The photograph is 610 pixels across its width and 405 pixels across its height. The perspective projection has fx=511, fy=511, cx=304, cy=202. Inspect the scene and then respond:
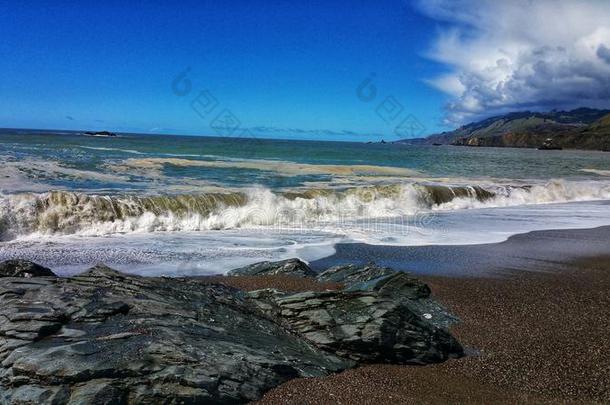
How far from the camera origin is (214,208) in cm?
1659

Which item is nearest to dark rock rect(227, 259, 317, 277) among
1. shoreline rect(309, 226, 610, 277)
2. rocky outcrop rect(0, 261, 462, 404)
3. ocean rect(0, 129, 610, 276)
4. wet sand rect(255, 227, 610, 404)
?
ocean rect(0, 129, 610, 276)

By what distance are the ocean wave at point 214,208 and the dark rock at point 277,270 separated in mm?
6224

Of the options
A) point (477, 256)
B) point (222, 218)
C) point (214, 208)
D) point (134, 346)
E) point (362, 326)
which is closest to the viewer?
point (134, 346)

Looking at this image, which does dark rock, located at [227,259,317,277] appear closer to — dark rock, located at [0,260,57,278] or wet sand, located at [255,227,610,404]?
wet sand, located at [255,227,610,404]

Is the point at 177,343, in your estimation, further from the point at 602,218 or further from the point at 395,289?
the point at 602,218

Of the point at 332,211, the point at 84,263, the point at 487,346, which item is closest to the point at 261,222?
the point at 332,211

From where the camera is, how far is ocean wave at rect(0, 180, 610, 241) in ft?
45.0

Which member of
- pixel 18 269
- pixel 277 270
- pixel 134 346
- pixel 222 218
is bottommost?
pixel 222 218

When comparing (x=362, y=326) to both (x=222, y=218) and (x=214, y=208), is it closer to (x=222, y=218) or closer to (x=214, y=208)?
(x=222, y=218)

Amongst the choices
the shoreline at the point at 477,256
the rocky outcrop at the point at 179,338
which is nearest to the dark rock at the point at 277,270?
the shoreline at the point at 477,256

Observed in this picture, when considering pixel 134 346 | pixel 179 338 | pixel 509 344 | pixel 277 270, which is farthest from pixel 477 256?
pixel 134 346

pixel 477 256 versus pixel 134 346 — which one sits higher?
pixel 134 346

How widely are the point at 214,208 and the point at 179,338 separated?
41.4ft

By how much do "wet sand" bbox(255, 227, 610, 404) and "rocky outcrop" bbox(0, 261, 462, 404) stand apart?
25 centimetres
